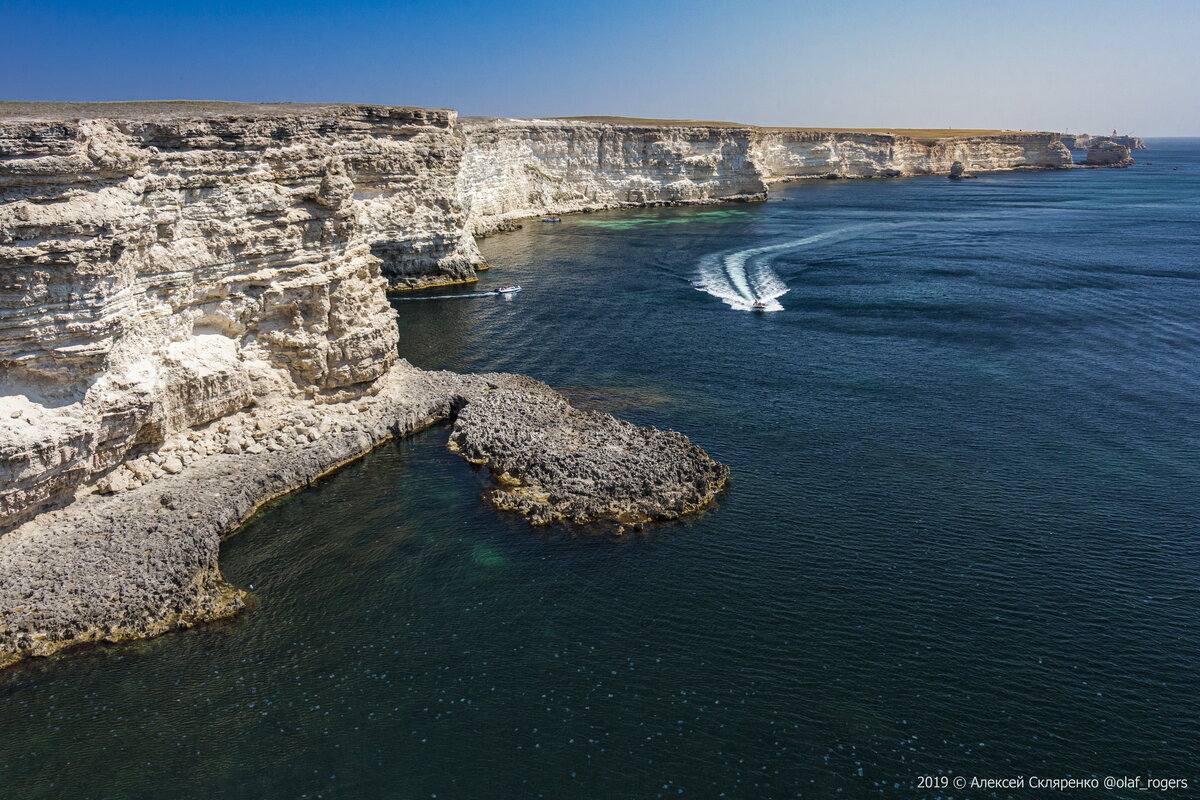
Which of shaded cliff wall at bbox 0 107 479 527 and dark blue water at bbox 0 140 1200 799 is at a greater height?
shaded cliff wall at bbox 0 107 479 527

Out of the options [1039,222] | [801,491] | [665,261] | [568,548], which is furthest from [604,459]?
[1039,222]

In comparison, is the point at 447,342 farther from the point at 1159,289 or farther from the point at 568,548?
the point at 1159,289

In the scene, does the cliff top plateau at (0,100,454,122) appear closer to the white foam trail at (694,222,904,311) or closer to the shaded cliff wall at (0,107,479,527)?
the shaded cliff wall at (0,107,479,527)

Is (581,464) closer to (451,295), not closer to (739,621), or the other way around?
(739,621)

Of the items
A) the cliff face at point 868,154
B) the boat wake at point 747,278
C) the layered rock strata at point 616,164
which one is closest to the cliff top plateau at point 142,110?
the layered rock strata at point 616,164

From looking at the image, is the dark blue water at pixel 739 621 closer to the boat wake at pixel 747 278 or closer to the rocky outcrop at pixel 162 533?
the rocky outcrop at pixel 162 533

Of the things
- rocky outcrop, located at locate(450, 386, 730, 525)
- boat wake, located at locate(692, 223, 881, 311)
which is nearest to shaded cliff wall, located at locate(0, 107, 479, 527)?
rocky outcrop, located at locate(450, 386, 730, 525)

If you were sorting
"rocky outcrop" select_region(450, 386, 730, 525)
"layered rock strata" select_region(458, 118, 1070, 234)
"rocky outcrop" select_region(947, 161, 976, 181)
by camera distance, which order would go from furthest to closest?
"rocky outcrop" select_region(947, 161, 976, 181) → "layered rock strata" select_region(458, 118, 1070, 234) → "rocky outcrop" select_region(450, 386, 730, 525)

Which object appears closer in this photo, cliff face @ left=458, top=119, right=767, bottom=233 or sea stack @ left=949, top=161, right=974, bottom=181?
cliff face @ left=458, top=119, right=767, bottom=233
